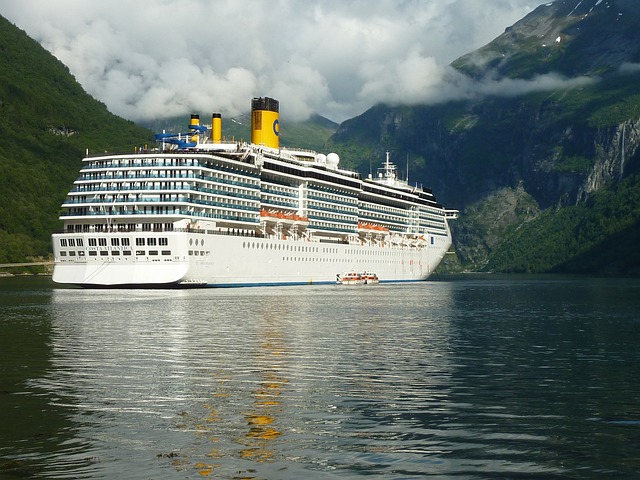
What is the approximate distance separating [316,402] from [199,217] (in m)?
93.3

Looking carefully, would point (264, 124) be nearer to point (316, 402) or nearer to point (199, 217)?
point (199, 217)

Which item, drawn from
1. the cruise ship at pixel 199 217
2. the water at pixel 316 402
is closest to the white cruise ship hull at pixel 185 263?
the cruise ship at pixel 199 217

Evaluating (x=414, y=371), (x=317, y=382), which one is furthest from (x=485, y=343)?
(x=317, y=382)

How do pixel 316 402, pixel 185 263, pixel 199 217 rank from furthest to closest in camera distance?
pixel 199 217 → pixel 185 263 → pixel 316 402

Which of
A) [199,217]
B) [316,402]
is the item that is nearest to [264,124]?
[199,217]

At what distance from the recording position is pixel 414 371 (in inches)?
1460

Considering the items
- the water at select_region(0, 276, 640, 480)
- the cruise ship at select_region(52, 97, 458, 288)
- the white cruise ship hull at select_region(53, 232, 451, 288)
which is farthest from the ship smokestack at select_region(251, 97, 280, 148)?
the water at select_region(0, 276, 640, 480)

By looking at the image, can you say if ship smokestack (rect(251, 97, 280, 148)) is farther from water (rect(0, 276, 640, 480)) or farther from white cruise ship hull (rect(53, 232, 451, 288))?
water (rect(0, 276, 640, 480))

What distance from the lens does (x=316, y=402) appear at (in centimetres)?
2956

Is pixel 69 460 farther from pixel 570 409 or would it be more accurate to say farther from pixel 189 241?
pixel 189 241

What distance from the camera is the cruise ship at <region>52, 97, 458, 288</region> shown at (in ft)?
377

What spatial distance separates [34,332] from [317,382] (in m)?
26.7

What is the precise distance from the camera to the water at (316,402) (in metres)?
21.8

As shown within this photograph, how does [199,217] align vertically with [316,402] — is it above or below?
above
